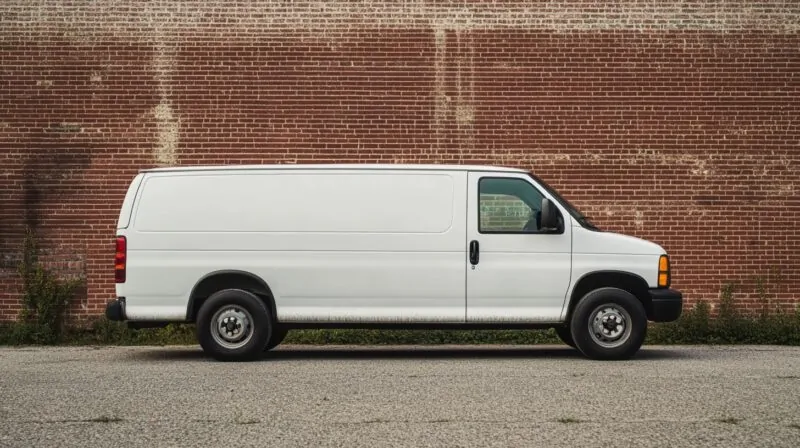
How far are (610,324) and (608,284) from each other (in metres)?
0.47

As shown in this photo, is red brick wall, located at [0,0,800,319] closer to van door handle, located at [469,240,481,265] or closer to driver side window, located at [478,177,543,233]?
driver side window, located at [478,177,543,233]

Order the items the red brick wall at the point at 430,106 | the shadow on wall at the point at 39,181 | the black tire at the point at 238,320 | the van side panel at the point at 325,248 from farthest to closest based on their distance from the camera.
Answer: the red brick wall at the point at 430,106 < the shadow on wall at the point at 39,181 < the van side panel at the point at 325,248 < the black tire at the point at 238,320

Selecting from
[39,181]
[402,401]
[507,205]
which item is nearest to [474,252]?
[507,205]

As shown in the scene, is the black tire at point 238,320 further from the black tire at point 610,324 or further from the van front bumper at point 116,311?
the black tire at point 610,324

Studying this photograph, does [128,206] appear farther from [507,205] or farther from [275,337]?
[507,205]

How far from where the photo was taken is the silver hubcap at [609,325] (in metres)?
10.7

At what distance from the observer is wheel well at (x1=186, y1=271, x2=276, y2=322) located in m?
10.9

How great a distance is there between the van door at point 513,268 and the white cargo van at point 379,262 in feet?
0.03

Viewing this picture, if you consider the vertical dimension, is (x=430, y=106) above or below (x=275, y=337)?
above

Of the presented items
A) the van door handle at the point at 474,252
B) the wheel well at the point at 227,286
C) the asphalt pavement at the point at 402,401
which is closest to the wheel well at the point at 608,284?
the asphalt pavement at the point at 402,401

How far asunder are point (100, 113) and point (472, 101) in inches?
198

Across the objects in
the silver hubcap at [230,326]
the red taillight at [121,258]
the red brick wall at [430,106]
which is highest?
the red brick wall at [430,106]

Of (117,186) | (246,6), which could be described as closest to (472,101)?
(246,6)

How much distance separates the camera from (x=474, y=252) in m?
10.8
